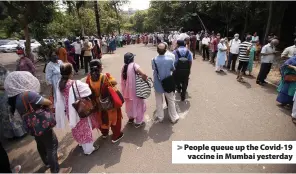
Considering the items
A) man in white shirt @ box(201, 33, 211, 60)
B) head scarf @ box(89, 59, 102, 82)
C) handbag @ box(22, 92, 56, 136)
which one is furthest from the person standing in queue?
man in white shirt @ box(201, 33, 211, 60)

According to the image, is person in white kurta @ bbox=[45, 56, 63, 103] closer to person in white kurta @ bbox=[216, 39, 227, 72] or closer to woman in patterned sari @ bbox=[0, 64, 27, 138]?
woman in patterned sari @ bbox=[0, 64, 27, 138]

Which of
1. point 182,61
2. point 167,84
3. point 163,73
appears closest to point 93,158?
point 167,84

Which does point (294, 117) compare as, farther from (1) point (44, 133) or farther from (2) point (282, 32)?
(2) point (282, 32)

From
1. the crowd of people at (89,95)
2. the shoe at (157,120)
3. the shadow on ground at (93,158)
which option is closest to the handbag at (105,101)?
the crowd of people at (89,95)

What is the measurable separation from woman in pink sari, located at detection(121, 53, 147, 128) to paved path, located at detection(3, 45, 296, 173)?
0.28m

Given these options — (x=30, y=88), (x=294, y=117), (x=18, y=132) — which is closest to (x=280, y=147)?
(x=294, y=117)

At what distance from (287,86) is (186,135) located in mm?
3072

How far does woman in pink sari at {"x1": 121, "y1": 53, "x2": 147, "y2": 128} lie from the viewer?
4160 mm

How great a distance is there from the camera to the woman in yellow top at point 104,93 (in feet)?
11.9

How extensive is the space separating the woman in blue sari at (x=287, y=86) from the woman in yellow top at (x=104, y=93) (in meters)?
4.24

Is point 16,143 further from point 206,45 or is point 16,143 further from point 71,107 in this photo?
point 206,45

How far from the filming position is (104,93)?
12.3 feet

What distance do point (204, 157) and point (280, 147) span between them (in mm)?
1482

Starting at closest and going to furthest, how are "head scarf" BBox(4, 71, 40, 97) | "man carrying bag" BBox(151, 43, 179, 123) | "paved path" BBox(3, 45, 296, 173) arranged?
"head scarf" BBox(4, 71, 40, 97), "paved path" BBox(3, 45, 296, 173), "man carrying bag" BBox(151, 43, 179, 123)
